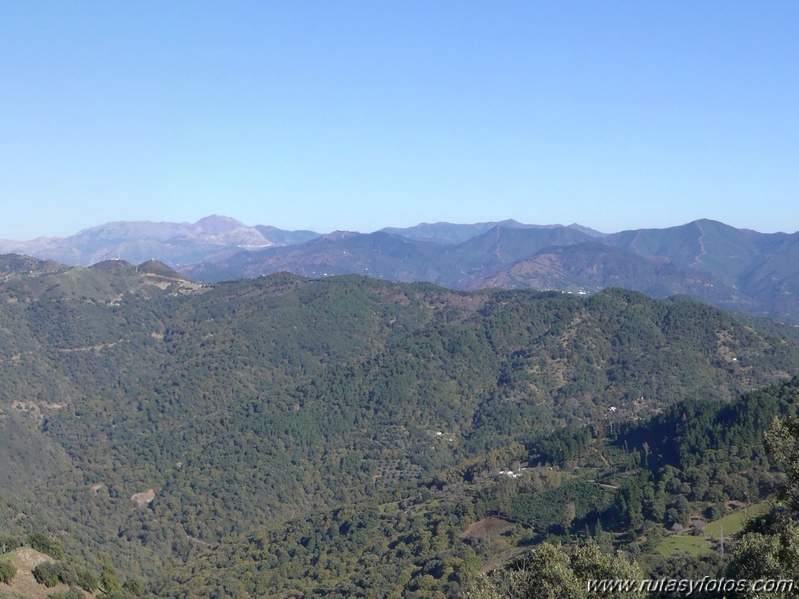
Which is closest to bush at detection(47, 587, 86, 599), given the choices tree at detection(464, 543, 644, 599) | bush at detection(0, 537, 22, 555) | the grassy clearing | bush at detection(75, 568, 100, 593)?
bush at detection(75, 568, 100, 593)

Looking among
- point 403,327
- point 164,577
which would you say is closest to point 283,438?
point 164,577

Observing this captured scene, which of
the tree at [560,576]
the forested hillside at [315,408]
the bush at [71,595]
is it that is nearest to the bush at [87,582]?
the bush at [71,595]

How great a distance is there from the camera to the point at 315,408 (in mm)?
136375

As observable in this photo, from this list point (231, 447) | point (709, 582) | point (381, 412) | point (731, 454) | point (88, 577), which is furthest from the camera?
point (381, 412)

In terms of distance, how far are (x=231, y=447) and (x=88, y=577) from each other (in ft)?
252

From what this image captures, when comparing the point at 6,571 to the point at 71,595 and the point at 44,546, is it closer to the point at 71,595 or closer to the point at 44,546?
the point at 71,595

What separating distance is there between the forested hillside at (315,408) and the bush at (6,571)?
2623cm

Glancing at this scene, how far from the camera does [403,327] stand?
19225 cm

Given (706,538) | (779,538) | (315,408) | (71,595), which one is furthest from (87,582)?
(315,408)

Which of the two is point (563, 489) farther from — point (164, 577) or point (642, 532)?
point (164, 577)

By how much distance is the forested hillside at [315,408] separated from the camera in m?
85.8

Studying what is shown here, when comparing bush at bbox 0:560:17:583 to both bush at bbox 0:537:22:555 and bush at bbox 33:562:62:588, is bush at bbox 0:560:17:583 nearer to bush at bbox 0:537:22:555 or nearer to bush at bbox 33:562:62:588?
bush at bbox 33:562:62:588

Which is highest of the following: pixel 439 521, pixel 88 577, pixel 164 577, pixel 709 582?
pixel 709 582

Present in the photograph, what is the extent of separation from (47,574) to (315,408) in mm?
90985
